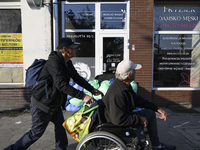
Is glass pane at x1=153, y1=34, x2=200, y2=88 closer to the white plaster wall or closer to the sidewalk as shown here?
the sidewalk

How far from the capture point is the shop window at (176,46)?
6211 mm

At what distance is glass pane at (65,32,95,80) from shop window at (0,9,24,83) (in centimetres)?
165

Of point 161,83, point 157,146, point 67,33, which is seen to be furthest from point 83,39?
point 157,146

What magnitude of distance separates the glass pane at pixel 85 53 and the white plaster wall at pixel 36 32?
70cm

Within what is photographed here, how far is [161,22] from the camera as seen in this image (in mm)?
6238

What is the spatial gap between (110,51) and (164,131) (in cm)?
305

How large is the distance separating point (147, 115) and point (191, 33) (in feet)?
15.0

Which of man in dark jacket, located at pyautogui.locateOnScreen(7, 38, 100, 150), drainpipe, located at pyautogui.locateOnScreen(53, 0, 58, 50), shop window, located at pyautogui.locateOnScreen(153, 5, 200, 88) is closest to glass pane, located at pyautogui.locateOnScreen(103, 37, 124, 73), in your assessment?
shop window, located at pyautogui.locateOnScreen(153, 5, 200, 88)

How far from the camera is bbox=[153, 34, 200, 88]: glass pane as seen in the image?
20.7 feet

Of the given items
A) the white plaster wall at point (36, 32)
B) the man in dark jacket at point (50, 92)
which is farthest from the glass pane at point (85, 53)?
the man in dark jacket at point (50, 92)

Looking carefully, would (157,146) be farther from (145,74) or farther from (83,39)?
(83,39)

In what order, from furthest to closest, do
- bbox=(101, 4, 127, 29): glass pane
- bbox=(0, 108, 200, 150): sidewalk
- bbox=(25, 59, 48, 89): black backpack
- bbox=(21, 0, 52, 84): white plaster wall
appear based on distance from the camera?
1. bbox=(101, 4, 127, 29): glass pane
2. bbox=(21, 0, 52, 84): white plaster wall
3. bbox=(0, 108, 200, 150): sidewalk
4. bbox=(25, 59, 48, 89): black backpack

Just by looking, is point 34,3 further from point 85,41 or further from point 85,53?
point 85,53

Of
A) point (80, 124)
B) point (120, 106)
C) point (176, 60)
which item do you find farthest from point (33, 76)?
point (176, 60)
